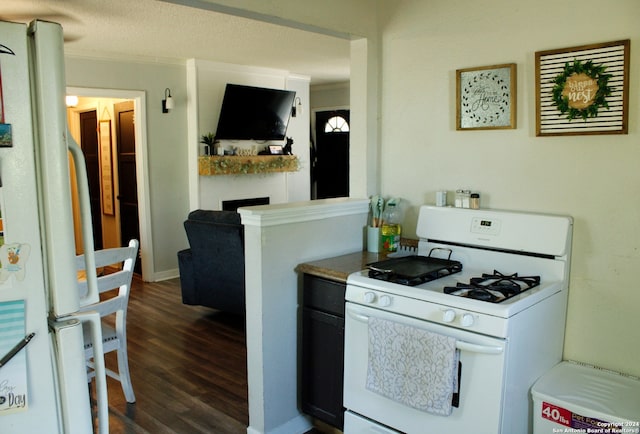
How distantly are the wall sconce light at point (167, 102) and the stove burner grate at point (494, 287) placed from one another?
14.0 feet

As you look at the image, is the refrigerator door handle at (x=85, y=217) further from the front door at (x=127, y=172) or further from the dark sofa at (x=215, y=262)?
the front door at (x=127, y=172)

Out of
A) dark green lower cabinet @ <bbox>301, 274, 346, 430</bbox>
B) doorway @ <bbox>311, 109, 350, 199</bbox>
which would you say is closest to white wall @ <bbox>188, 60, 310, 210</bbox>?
doorway @ <bbox>311, 109, 350, 199</bbox>

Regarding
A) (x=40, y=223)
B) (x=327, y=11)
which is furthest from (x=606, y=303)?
(x=40, y=223)

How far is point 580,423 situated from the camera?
1967 millimetres

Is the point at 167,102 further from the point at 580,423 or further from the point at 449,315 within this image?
the point at 580,423

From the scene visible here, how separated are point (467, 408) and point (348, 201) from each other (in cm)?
130

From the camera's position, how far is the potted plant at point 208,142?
593 centimetres

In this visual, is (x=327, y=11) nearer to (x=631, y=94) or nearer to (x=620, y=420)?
(x=631, y=94)

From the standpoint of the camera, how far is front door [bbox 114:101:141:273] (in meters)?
5.91

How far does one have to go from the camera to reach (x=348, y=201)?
2.92 meters

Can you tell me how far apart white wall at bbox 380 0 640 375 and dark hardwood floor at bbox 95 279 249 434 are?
1457mm

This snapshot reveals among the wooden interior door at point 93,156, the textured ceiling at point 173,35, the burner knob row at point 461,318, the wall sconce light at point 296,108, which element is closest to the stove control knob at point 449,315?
the burner knob row at point 461,318

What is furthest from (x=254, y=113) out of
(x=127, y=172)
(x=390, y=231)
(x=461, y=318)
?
(x=461, y=318)

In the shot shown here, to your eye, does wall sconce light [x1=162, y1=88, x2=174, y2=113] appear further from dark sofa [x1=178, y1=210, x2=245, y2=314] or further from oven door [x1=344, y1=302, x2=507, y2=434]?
oven door [x1=344, y1=302, x2=507, y2=434]
